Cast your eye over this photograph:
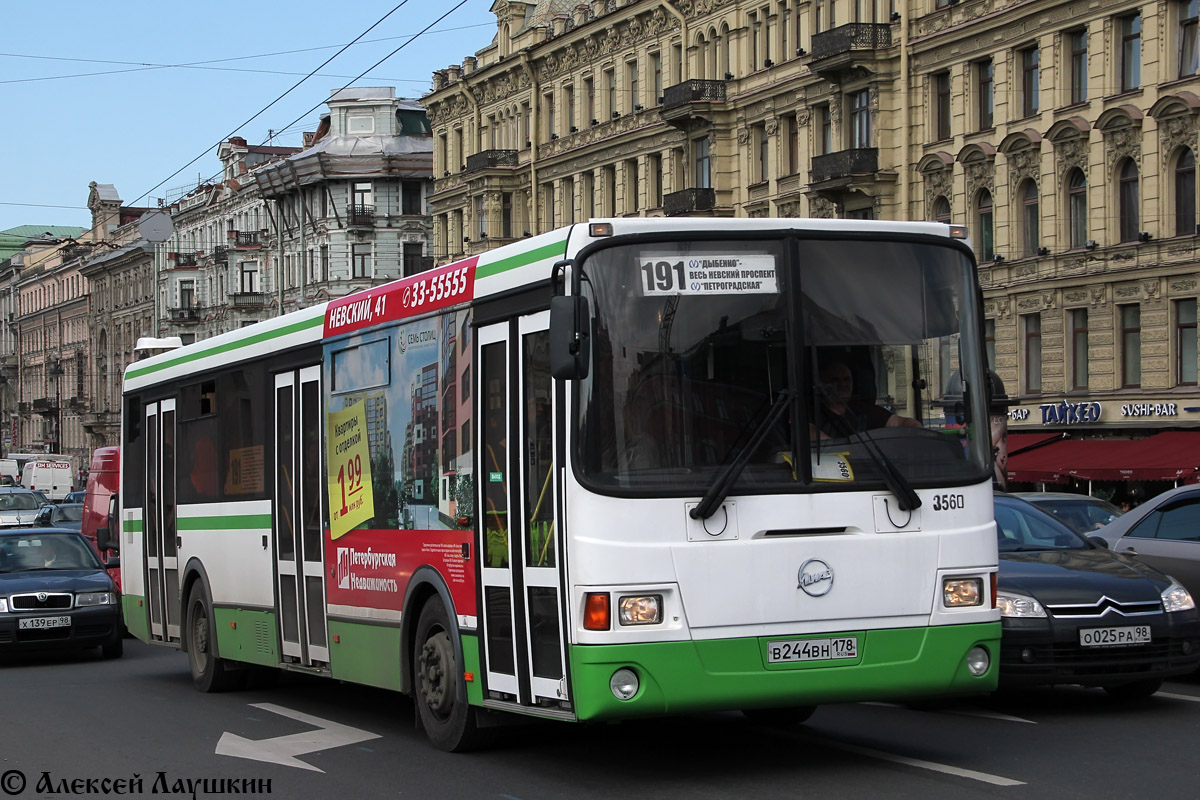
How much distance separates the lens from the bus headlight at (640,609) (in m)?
8.48

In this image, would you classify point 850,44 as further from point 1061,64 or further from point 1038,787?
point 1038,787

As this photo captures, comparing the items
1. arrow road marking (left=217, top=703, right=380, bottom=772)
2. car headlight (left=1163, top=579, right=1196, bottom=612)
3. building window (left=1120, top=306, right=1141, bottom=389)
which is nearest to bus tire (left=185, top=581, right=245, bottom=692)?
arrow road marking (left=217, top=703, right=380, bottom=772)

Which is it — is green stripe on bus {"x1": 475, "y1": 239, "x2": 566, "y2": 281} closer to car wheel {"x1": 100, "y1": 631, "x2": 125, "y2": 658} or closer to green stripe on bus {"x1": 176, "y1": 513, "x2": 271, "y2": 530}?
green stripe on bus {"x1": 176, "y1": 513, "x2": 271, "y2": 530}

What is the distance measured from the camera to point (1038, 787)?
870 cm

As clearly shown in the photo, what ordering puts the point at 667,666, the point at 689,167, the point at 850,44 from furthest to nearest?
the point at 689,167
the point at 850,44
the point at 667,666

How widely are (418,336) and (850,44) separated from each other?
35394 millimetres

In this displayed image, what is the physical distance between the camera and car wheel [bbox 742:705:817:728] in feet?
36.2

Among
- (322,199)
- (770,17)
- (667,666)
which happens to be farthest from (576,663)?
(322,199)

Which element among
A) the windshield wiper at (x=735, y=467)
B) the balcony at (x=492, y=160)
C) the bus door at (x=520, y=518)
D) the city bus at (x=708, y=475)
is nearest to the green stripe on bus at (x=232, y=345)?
the city bus at (x=708, y=475)

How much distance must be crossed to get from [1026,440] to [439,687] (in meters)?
32.5

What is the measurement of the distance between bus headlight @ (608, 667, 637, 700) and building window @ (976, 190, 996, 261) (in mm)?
35187

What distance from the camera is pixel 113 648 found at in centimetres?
1931

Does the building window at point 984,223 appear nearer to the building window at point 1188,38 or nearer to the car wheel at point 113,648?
the building window at point 1188,38

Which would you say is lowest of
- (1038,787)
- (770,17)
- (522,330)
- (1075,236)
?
(1038,787)
